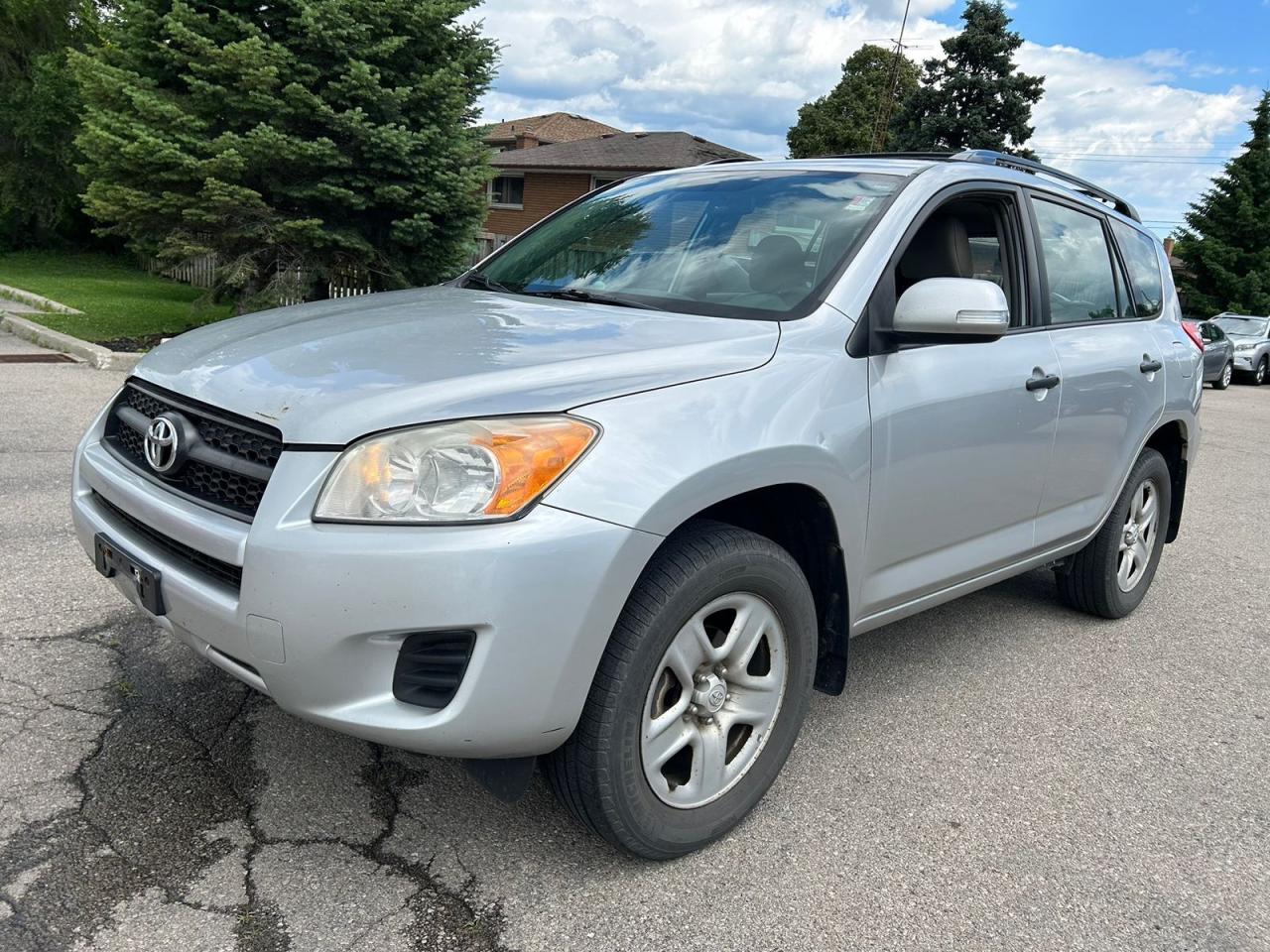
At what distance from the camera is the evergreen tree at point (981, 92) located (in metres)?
31.1

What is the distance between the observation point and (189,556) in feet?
7.59

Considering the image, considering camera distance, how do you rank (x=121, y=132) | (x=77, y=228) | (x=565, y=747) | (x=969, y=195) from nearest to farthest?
(x=565, y=747), (x=969, y=195), (x=121, y=132), (x=77, y=228)

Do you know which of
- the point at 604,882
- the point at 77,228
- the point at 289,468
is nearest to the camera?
the point at 289,468

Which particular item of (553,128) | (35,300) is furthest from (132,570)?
(553,128)

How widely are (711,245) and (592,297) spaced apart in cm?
43

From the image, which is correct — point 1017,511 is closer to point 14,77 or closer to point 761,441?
point 761,441

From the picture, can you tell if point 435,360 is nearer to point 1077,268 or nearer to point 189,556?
point 189,556

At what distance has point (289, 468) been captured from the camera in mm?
2102

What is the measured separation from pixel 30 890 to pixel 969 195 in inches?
131

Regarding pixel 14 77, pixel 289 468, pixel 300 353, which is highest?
pixel 14 77

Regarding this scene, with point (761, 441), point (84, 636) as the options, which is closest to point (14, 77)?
point (84, 636)

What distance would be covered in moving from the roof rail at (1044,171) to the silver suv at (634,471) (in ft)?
0.12

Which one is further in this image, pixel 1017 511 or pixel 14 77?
pixel 14 77

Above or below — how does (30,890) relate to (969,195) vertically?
below
